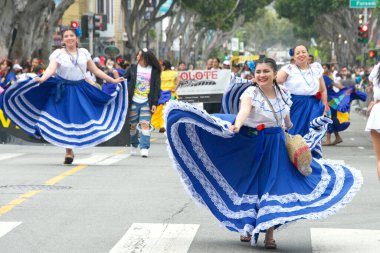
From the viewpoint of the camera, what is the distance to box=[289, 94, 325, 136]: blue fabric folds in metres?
16.3

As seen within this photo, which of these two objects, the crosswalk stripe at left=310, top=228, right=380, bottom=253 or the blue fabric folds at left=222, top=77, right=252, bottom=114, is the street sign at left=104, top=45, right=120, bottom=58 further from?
the crosswalk stripe at left=310, top=228, right=380, bottom=253

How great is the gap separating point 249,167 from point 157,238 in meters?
1.00

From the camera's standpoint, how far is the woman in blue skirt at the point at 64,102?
1559cm

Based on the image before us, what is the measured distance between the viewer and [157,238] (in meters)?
9.48

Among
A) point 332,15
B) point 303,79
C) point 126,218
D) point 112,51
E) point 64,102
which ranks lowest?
point 112,51

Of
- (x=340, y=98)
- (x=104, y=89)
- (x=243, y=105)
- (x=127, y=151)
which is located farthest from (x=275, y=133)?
(x=340, y=98)

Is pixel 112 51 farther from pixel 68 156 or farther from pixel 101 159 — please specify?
pixel 68 156

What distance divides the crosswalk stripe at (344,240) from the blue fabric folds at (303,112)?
626cm

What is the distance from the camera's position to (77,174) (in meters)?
15.0

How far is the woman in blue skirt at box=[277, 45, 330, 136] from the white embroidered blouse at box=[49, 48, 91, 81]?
257 centimetres

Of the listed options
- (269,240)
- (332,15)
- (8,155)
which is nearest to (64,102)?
(8,155)

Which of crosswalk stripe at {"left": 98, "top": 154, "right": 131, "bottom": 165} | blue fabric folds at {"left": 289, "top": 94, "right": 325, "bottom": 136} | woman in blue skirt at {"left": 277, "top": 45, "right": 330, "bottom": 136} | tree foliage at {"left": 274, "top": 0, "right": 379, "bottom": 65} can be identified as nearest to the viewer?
woman in blue skirt at {"left": 277, "top": 45, "right": 330, "bottom": 136}

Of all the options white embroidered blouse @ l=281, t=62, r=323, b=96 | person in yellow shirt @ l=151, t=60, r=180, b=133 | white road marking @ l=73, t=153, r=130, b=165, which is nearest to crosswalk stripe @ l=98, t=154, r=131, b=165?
white road marking @ l=73, t=153, r=130, b=165

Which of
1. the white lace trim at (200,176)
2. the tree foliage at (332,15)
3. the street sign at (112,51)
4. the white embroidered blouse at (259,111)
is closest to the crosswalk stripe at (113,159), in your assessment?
the white lace trim at (200,176)
